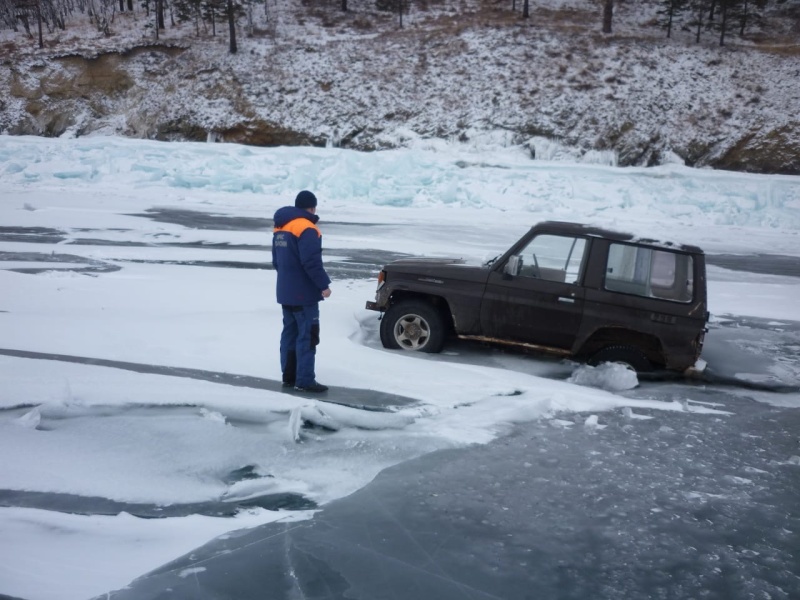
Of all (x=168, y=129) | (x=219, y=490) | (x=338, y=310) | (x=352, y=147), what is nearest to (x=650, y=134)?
(x=352, y=147)

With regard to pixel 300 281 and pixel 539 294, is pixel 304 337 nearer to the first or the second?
pixel 300 281

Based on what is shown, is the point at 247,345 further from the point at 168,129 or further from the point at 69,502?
the point at 168,129

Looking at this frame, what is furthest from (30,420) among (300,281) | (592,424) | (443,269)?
(592,424)

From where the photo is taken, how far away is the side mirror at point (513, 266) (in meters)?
6.88

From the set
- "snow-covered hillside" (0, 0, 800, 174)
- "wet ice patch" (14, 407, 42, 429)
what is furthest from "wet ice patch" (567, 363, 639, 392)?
"snow-covered hillside" (0, 0, 800, 174)

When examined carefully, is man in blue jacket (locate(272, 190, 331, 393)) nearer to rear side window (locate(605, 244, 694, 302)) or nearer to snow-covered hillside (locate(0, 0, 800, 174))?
rear side window (locate(605, 244, 694, 302))

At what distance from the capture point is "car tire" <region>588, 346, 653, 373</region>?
675 cm

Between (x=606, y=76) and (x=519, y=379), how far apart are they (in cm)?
3024

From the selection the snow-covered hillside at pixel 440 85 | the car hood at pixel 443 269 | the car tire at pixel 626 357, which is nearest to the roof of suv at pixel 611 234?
the car hood at pixel 443 269

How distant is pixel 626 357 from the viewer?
267 inches

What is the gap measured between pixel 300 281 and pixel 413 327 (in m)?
1.92

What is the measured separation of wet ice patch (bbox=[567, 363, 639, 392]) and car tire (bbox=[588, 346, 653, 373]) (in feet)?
0.32

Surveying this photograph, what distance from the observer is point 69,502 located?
13.1 ft

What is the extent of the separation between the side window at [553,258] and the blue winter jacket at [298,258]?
90.1 inches
